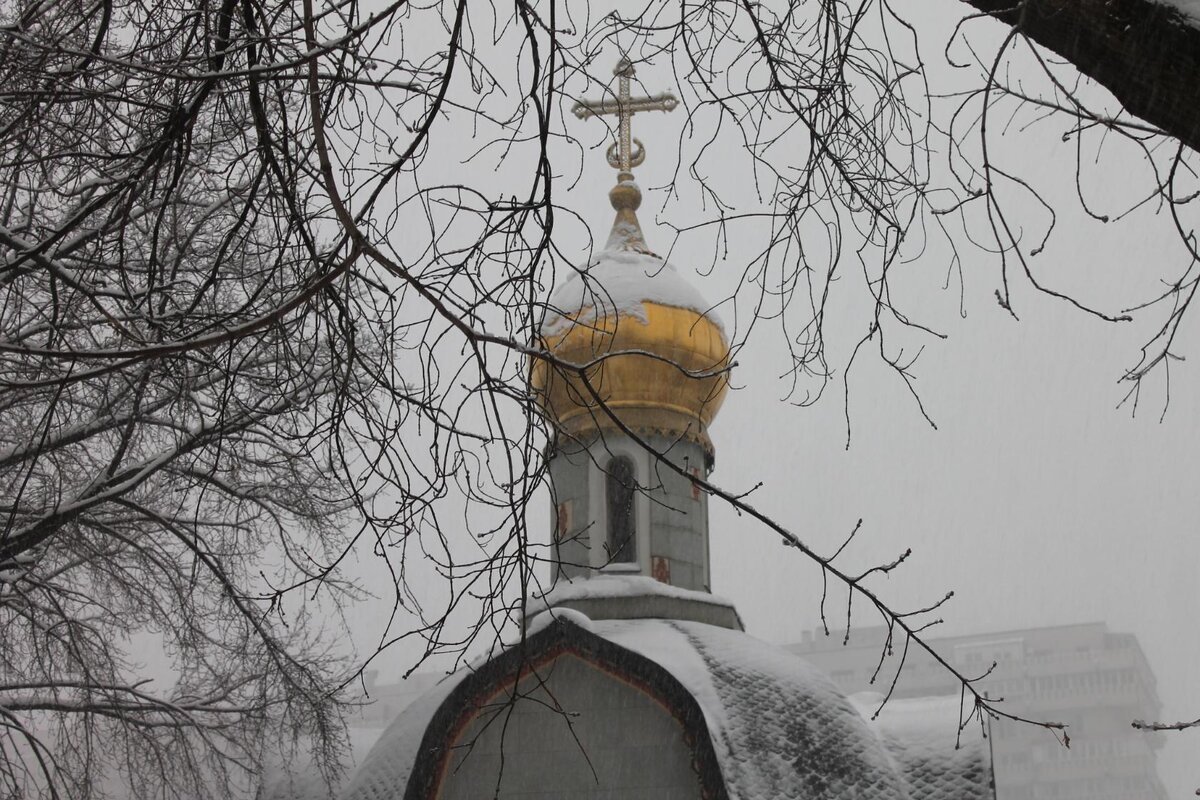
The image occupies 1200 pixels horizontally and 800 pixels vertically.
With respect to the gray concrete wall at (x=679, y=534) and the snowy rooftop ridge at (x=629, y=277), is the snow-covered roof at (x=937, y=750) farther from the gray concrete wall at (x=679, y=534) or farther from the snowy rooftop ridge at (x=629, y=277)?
the snowy rooftop ridge at (x=629, y=277)

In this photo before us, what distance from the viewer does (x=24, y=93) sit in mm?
3303

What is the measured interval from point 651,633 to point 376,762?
1958 mm

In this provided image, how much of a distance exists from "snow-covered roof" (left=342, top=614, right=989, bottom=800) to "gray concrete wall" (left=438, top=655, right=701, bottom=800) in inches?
8.7

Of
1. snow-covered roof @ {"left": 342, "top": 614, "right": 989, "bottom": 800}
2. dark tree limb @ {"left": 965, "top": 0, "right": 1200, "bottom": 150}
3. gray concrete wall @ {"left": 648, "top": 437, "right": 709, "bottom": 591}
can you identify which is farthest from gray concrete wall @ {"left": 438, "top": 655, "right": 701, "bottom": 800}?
dark tree limb @ {"left": 965, "top": 0, "right": 1200, "bottom": 150}

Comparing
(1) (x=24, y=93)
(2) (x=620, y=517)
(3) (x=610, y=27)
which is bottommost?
(1) (x=24, y=93)

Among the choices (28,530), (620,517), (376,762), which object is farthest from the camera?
(620,517)

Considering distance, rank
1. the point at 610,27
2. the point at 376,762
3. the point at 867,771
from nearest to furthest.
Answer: the point at 610,27
the point at 867,771
the point at 376,762

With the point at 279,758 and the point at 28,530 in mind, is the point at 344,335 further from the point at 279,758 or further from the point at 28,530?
the point at 279,758

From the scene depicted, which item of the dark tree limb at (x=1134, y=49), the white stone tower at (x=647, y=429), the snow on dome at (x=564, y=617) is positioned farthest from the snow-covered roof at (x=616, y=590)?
→ the dark tree limb at (x=1134, y=49)

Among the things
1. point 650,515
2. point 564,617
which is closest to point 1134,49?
Answer: point 564,617

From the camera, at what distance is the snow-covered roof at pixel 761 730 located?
8.44 metres

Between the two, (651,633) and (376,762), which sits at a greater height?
(651,633)

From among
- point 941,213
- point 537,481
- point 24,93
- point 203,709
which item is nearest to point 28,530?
point 203,709

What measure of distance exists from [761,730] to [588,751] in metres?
1.12
